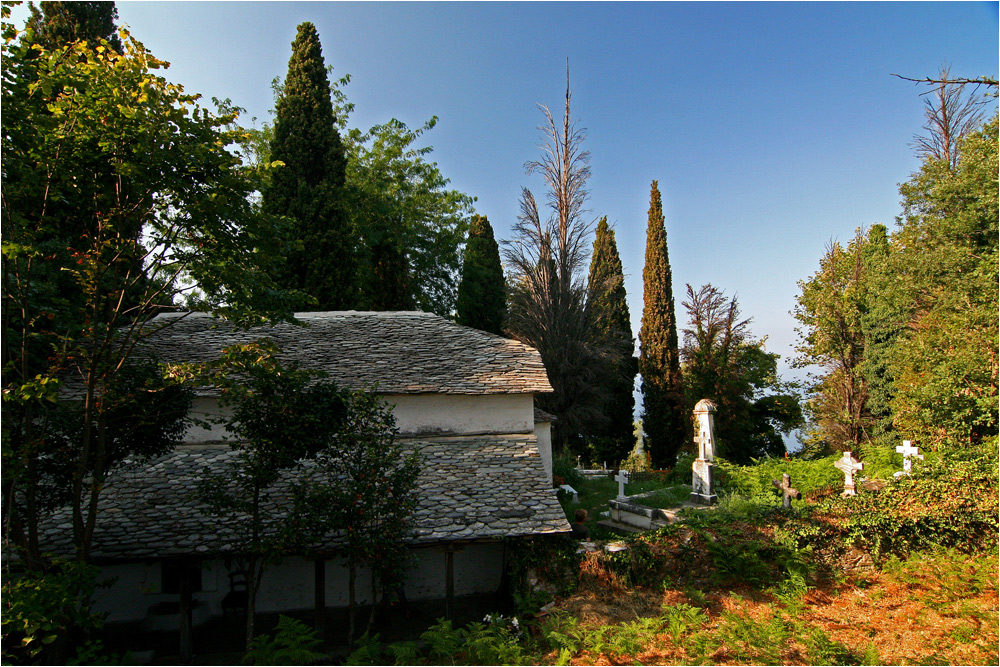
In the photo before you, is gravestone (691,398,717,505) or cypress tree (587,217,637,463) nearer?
gravestone (691,398,717,505)

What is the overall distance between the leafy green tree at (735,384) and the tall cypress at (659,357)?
2.57 feet

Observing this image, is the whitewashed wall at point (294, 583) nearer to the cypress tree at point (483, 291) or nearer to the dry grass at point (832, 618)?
the dry grass at point (832, 618)

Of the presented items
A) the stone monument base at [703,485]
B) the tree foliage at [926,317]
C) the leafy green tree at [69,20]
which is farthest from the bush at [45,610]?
the leafy green tree at [69,20]

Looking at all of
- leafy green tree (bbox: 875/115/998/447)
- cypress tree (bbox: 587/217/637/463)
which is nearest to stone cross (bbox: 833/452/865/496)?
leafy green tree (bbox: 875/115/998/447)

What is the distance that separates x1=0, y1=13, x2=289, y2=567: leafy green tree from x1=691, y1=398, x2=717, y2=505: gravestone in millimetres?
11677

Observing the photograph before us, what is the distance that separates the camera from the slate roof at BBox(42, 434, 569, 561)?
315 inches

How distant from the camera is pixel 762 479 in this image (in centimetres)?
1478

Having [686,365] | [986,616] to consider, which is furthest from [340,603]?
[686,365]

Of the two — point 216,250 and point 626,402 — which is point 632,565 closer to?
point 216,250

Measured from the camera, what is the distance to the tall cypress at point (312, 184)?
746 inches

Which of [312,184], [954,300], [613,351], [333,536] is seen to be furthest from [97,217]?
[613,351]

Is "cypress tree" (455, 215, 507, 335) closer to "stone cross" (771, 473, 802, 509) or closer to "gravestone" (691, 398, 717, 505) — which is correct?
"gravestone" (691, 398, 717, 505)

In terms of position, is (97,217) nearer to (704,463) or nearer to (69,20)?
(69,20)

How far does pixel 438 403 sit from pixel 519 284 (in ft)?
43.5
